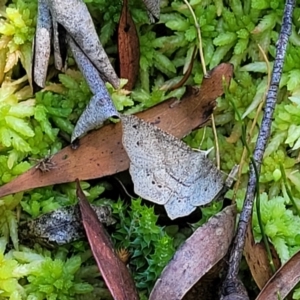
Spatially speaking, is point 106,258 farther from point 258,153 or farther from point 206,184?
point 258,153

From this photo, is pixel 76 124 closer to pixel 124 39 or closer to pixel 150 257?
pixel 124 39

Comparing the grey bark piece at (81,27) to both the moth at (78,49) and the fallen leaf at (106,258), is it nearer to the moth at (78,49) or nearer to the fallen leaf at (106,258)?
the moth at (78,49)

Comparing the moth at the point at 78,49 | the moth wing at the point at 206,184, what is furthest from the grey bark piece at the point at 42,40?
the moth wing at the point at 206,184

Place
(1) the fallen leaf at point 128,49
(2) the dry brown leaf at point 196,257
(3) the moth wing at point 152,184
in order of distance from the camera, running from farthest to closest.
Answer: (1) the fallen leaf at point 128,49, (3) the moth wing at point 152,184, (2) the dry brown leaf at point 196,257

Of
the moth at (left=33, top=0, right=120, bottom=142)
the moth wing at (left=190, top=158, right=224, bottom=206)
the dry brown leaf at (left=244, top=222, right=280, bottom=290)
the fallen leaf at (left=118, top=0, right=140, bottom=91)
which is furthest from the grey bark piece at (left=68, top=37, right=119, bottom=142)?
the dry brown leaf at (left=244, top=222, right=280, bottom=290)

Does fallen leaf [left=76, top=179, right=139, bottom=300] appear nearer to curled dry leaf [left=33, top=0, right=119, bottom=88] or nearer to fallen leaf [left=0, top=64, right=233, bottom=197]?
fallen leaf [left=0, top=64, right=233, bottom=197]

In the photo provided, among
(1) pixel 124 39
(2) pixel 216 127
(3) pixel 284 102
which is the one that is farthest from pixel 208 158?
(1) pixel 124 39

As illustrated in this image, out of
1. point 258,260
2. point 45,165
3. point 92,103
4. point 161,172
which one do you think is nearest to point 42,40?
point 92,103
